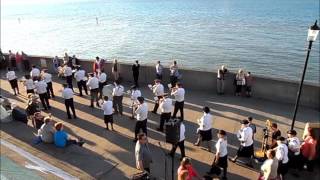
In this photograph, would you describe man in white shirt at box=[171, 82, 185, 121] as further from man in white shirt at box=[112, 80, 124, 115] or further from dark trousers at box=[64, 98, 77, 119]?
dark trousers at box=[64, 98, 77, 119]

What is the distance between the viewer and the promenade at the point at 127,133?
434 inches

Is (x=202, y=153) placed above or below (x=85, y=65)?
below

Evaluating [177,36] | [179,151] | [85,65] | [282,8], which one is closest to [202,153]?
[179,151]

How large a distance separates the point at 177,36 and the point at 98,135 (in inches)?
1825

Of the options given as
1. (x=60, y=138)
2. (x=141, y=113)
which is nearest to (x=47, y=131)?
(x=60, y=138)

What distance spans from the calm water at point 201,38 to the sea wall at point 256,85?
1816cm

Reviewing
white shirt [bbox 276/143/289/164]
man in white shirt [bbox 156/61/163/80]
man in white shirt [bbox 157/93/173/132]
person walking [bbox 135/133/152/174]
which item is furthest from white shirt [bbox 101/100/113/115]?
white shirt [bbox 276/143/289/164]

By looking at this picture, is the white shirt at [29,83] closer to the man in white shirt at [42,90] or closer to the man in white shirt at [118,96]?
the man in white shirt at [42,90]

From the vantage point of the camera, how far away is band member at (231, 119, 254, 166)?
10.7m

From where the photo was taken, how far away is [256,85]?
54.5ft

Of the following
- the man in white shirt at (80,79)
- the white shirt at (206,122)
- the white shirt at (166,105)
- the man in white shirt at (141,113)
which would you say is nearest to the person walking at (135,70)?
the man in white shirt at (80,79)

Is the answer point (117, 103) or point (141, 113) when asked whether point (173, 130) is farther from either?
point (117, 103)

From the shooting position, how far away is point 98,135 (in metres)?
13.6

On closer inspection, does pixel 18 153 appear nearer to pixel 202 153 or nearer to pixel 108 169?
pixel 108 169
